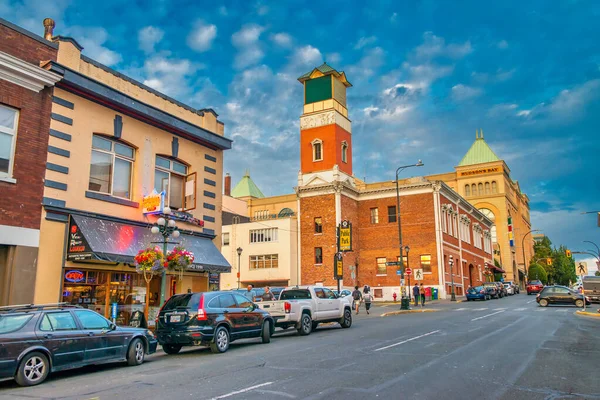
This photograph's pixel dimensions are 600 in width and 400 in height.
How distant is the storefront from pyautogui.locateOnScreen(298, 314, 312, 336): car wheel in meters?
4.54

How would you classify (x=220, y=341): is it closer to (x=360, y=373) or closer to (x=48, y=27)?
(x=360, y=373)

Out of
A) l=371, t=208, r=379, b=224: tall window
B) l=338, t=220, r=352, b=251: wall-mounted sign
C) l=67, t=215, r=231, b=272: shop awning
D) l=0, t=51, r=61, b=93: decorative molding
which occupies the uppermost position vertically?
l=371, t=208, r=379, b=224: tall window

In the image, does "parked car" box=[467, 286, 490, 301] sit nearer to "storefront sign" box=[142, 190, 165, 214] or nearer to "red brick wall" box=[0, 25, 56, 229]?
"storefront sign" box=[142, 190, 165, 214]

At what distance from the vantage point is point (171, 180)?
2078 cm

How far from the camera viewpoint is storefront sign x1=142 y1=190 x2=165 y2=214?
18500 mm

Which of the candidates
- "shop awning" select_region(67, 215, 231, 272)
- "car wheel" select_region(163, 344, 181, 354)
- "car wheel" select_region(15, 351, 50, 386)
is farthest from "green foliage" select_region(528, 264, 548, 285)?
"car wheel" select_region(15, 351, 50, 386)

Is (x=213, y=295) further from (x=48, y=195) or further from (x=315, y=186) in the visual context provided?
(x=315, y=186)

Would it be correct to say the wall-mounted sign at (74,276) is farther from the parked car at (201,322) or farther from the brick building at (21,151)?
the parked car at (201,322)

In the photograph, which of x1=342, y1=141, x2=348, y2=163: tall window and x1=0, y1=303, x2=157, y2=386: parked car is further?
x1=342, y1=141, x2=348, y2=163: tall window

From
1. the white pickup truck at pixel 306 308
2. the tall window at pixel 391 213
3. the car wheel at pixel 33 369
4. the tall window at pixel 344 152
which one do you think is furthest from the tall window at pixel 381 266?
the car wheel at pixel 33 369

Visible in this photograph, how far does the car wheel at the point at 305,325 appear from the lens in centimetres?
1794

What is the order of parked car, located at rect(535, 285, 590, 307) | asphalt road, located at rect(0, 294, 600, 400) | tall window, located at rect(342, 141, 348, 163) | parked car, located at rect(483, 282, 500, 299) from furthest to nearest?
tall window, located at rect(342, 141, 348, 163)
parked car, located at rect(483, 282, 500, 299)
parked car, located at rect(535, 285, 590, 307)
asphalt road, located at rect(0, 294, 600, 400)

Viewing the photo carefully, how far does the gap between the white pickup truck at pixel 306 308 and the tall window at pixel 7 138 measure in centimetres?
934

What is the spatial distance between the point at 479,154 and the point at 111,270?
8815cm
